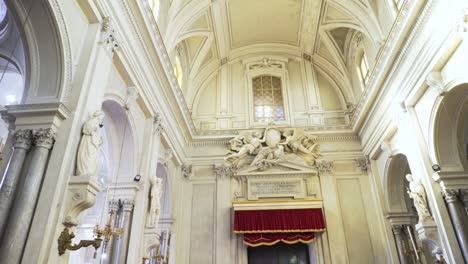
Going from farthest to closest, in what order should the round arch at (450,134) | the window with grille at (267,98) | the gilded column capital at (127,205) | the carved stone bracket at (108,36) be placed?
the window with grille at (267,98) → the gilded column capital at (127,205) → the round arch at (450,134) → the carved stone bracket at (108,36)

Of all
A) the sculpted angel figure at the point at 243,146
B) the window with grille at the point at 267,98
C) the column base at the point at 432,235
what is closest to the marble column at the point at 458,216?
the column base at the point at 432,235

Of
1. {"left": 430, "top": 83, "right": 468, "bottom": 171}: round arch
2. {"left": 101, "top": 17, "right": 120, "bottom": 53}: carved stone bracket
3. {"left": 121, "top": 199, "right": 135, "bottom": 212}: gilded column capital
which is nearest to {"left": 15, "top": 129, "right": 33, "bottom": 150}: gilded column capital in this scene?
{"left": 101, "top": 17, "right": 120, "bottom": 53}: carved stone bracket

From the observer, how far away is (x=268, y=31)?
39.3ft

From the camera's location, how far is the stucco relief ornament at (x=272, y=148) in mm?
10383

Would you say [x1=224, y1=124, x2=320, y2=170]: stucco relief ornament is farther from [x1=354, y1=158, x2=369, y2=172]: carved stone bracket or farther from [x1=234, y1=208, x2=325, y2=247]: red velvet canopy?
[x1=234, y1=208, x2=325, y2=247]: red velvet canopy

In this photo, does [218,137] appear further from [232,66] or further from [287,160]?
[232,66]

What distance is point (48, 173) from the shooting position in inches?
162

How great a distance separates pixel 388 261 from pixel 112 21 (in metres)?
8.42

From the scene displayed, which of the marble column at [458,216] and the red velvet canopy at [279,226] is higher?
the red velvet canopy at [279,226]

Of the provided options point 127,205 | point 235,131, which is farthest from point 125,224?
point 235,131

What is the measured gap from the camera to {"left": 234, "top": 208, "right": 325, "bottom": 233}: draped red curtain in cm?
923

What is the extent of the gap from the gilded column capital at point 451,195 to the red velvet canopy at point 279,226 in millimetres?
3592

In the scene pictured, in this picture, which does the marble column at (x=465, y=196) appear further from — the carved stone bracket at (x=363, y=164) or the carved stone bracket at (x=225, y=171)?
the carved stone bracket at (x=225, y=171)

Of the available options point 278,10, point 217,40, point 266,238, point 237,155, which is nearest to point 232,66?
point 217,40
